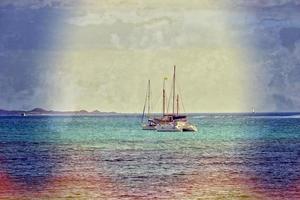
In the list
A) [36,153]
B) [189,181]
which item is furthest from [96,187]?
[36,153]

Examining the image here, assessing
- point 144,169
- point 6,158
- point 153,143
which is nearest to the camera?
point 144,169

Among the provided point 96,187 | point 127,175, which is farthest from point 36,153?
point 96,187

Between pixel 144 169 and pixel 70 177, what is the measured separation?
10.4 m

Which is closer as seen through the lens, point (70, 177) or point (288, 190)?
point (288, 190)

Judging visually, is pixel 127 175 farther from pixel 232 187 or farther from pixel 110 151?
pixel 110 151

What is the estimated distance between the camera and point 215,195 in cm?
7981

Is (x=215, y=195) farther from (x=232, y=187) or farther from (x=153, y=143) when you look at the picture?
(x=153, y=143)

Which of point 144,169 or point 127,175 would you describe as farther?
point 144,169

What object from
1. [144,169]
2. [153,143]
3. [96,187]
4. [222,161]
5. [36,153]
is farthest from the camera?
[153,143]

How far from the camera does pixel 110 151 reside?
441 feet

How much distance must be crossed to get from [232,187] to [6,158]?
140 feet

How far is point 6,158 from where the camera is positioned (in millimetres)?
121812

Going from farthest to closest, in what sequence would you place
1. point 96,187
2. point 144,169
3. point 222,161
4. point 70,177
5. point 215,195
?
point 222,161 → point 144,169 → point 70,177 → point 96,187 → point 215,195

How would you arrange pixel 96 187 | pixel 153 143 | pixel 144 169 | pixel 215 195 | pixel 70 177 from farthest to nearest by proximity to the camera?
pixel 153 143
pixel 144 169
pixel 70 177
pixel 96 187
pixel 215 195
